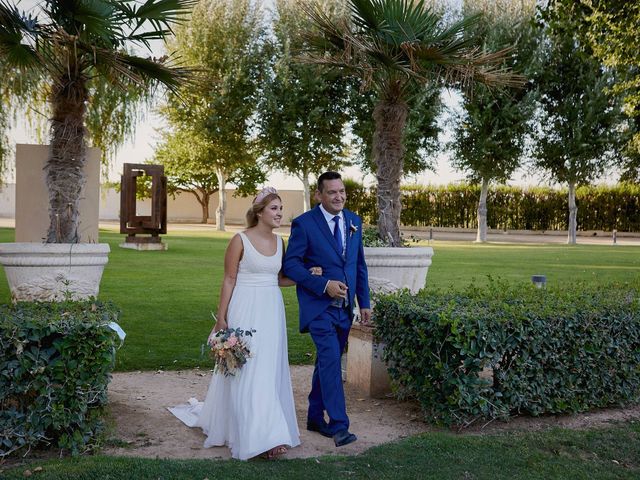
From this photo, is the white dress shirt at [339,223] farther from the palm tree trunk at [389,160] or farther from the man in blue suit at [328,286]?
the palm tree trunk at [389,160]

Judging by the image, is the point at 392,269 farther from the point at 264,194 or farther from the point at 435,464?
the point at 435,464

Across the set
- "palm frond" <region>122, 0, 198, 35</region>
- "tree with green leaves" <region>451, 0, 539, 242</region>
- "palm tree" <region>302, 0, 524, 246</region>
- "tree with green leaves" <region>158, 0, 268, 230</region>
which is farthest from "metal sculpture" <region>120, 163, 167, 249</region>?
"tree with green leaves" <region>451, 0, 539, 242</region>

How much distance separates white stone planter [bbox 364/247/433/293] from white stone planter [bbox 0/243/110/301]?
3575 mm

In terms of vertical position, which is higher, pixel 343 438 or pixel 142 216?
pixel 142 216

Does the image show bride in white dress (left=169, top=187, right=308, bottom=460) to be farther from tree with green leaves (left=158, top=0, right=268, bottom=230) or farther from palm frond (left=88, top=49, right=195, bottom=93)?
tree with green leaves (left=158, top=0, right=268, bottom=230)

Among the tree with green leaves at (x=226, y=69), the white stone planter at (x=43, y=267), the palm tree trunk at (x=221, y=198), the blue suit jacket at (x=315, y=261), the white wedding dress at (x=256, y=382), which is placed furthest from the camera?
the palm tree trunk at (x=221, y=198)

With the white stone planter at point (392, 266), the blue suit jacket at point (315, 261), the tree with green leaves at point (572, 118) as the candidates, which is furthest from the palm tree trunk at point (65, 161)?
the tree with green leaves at point (572, 118)

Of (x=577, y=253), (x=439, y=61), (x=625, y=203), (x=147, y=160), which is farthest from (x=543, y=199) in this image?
(x=439, y=61)

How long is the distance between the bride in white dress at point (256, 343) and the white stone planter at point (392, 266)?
3.57 meters

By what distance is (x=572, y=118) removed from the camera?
105 ft

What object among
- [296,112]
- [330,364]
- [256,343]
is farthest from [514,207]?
[256,343]

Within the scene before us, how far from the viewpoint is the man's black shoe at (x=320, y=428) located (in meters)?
5.16

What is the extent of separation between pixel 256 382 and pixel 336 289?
83 cm

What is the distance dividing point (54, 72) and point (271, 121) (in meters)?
25.3
